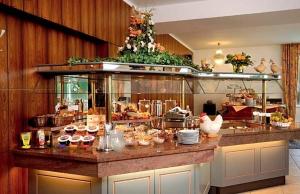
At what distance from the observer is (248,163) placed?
4.57 metres

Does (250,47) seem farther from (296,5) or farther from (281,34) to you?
(296,5)

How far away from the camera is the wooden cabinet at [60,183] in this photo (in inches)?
111

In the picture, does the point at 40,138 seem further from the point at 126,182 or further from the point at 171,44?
the point at 171,44

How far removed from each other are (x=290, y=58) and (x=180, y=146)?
9.16 m

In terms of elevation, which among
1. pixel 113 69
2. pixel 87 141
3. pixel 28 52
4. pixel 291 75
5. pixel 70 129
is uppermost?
pixel 291 75

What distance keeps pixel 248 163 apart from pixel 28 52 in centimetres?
332

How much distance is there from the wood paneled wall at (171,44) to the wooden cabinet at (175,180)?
5.18m

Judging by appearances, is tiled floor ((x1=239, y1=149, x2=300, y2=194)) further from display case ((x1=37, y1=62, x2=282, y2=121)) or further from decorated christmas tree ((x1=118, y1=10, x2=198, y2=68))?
decorated christmas tree ((x1=118, y1=10, x2=198, y2=68))

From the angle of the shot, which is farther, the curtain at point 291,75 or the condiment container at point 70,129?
the curtain at point 291,75

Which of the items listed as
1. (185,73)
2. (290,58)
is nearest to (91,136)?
(185,73)

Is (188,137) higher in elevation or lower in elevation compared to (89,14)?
lower

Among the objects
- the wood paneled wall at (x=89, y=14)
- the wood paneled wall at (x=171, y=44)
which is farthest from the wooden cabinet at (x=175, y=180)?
the wood paneled wall at (x=171, y=44)

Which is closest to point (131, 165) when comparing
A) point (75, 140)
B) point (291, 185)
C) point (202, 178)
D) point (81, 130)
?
point (75, 140)

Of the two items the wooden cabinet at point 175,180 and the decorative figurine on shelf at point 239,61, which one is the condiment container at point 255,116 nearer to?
the decorative figurine on shelf at point 239,61
